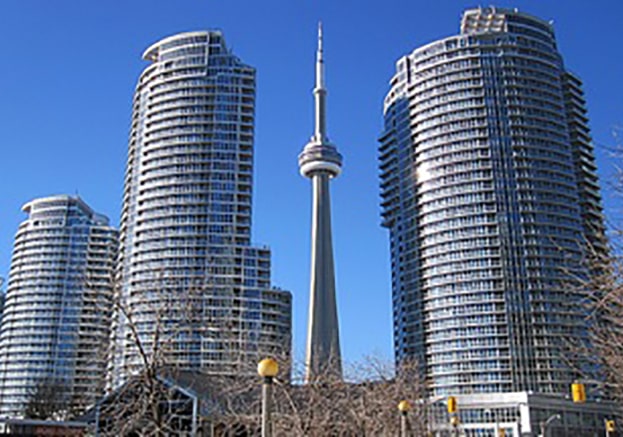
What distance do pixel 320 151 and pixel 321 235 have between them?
20.8 m

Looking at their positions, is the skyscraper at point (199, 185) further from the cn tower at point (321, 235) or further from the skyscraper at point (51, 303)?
the skyscraper at point (51, 303)

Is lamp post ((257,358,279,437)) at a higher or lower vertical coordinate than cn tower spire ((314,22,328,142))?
lower

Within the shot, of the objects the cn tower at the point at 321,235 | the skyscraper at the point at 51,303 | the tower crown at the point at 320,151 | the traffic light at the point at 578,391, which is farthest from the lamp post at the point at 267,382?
the skyscraper at the point at 51,303

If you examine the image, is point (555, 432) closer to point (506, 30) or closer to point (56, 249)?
point (506, 30)

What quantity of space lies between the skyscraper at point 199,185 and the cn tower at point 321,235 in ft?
21.1

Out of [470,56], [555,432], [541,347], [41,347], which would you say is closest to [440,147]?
[470,56]

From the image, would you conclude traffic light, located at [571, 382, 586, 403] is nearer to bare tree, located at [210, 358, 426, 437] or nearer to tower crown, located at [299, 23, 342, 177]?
bare tree, located at [210, 358, 426, 437]

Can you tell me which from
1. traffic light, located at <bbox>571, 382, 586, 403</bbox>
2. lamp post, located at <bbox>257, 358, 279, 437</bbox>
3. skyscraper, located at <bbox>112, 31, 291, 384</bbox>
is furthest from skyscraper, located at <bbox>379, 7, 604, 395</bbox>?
lamp post, located at <bbox>257, 358, 279, 437</bbox>

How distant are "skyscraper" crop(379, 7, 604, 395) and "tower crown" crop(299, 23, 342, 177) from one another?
12.4m

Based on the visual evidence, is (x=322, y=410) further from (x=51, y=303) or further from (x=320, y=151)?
(x=51, y=303)

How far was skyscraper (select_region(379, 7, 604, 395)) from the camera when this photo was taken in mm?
124888

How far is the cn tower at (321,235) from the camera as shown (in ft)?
448

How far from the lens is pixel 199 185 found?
469 feet

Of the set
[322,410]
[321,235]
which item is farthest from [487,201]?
[322,410]
